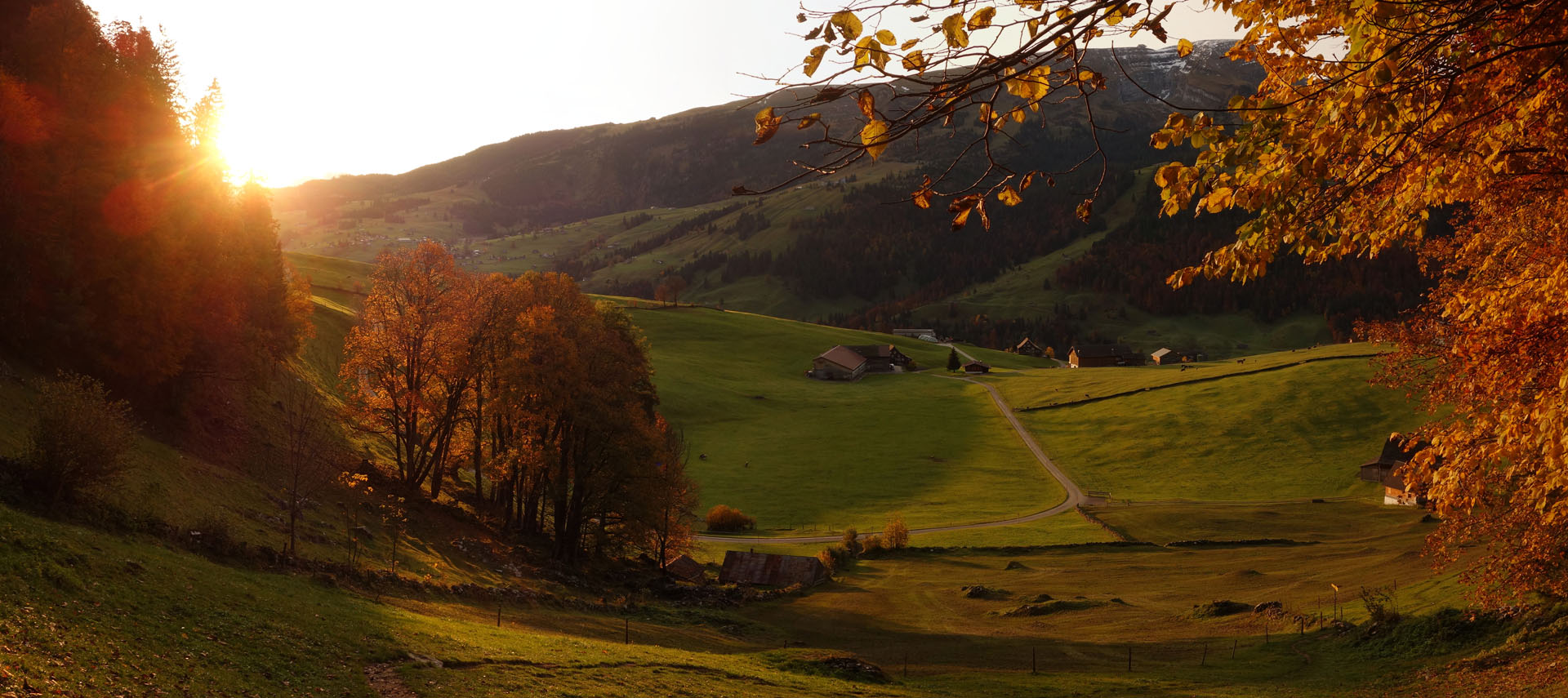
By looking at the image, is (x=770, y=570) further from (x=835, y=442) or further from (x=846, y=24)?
(x=846, y=24)

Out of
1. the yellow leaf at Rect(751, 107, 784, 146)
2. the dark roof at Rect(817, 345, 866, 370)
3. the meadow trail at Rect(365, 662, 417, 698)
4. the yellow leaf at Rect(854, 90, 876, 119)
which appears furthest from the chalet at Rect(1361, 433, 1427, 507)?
the yellow leaf at Rect(751, 107, 784, 146)

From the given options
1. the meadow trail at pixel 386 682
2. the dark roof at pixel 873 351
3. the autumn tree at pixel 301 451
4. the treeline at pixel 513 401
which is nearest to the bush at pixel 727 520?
the treeline at pixel 513 401

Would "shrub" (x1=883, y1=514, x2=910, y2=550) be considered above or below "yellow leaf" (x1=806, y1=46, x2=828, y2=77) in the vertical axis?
below

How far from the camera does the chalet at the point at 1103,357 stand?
17775cm

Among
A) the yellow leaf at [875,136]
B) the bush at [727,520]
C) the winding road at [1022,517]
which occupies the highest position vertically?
the yellow leaf at [875,136]

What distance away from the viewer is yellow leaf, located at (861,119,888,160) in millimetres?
6203

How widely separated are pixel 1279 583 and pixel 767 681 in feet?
123

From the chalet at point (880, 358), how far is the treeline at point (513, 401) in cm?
10713

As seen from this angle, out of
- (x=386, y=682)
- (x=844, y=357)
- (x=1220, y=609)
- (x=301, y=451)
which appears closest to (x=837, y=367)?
(x=844, y=357)

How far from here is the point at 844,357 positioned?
15488cm

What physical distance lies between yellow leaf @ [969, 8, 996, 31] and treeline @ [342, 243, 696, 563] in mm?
43363

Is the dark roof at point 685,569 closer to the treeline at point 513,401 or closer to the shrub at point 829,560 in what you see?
the treeline at point 513,401

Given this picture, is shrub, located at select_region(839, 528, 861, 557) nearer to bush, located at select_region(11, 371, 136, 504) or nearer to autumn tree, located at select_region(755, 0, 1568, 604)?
bush, located at select_region(11, 371, 136, 504)

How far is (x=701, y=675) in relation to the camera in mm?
25812
